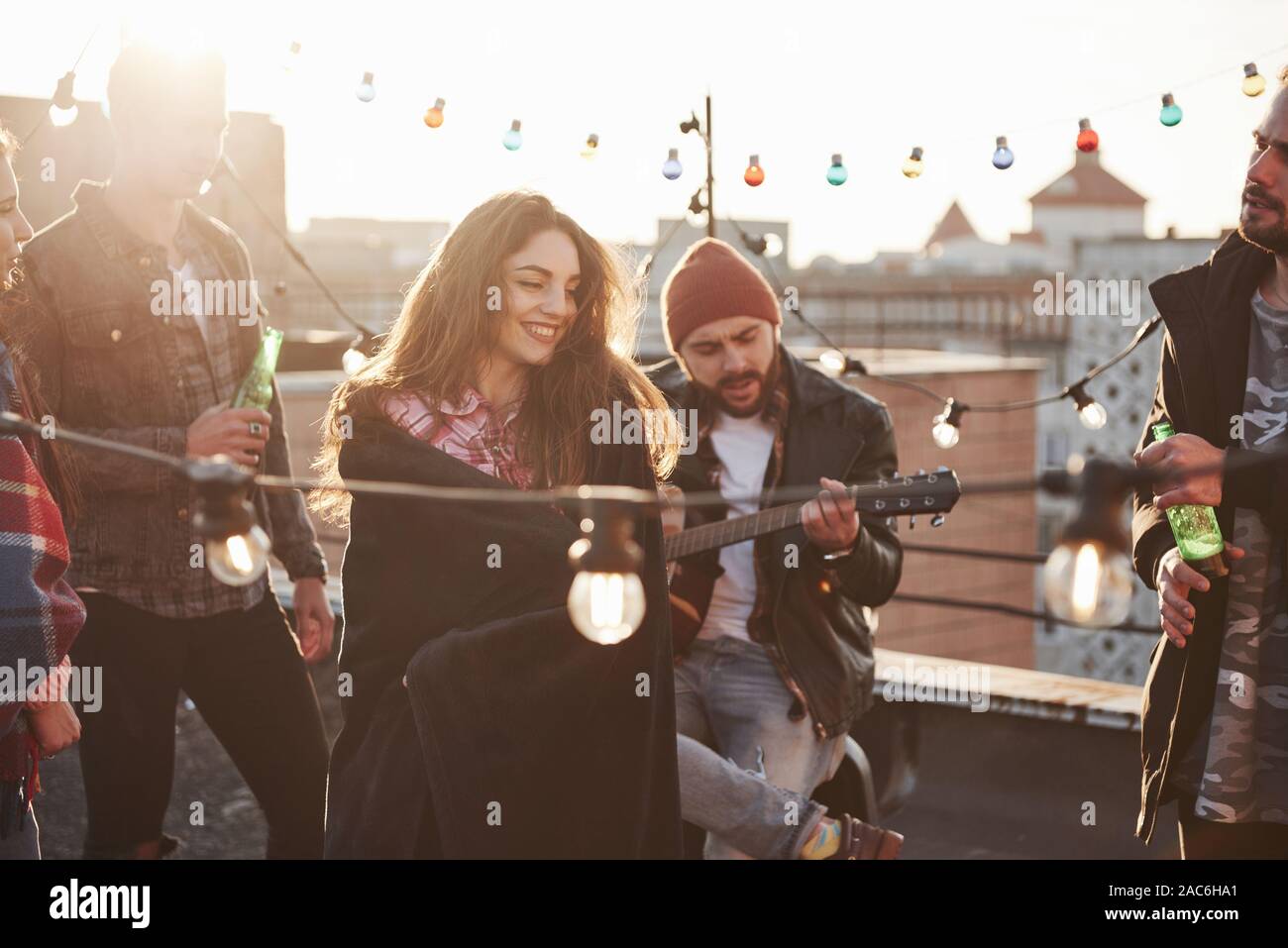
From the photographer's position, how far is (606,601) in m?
1.92

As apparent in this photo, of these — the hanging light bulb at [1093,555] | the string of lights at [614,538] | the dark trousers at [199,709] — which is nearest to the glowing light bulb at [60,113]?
the dark trousers at [199,709]

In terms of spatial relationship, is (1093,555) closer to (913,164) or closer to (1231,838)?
(1231,838)

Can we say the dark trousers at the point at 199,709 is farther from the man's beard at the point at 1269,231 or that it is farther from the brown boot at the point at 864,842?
the man's beard at the point at 1269,231

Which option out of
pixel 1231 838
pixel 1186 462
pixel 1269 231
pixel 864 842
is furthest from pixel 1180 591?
pixel 864 842

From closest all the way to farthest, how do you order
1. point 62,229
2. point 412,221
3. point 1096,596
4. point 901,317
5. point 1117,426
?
point 1096,596 < point 62,229 < point 1117,426 < point 901,317 < point 412,221

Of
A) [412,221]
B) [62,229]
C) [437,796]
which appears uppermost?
[412,221]

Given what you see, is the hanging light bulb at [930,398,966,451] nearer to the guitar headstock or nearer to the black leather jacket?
the black leather jacket

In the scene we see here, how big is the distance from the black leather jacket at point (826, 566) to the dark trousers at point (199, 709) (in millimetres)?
1399

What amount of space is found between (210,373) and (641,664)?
4.90ft

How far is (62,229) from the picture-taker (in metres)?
3.71

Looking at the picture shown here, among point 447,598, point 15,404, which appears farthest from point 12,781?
point 447,598

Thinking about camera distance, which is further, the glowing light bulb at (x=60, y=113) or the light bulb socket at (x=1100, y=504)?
the glowing light bulb at (x=60, y=113)

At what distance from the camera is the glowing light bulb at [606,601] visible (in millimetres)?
1915

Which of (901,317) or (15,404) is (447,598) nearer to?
(15,404)
